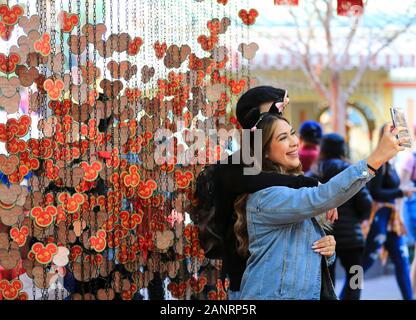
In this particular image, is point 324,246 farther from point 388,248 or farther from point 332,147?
point 388,248

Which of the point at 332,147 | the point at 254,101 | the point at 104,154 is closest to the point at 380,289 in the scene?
the point at 332,147

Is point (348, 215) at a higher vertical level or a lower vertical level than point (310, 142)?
lower

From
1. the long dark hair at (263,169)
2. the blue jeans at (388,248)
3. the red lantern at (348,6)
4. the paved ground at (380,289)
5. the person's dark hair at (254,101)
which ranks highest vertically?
the red lantern at (348,6)

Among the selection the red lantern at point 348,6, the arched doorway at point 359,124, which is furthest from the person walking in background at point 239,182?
the arched doorway at point 359,124

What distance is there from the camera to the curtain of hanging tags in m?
3.38

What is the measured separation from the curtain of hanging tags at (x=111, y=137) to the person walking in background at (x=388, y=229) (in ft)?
8.07

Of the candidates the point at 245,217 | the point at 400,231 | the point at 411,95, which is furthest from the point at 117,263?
the point at 411,95

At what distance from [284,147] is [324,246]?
1.25ft

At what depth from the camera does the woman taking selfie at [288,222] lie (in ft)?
8.48

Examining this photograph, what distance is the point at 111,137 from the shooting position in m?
3.50

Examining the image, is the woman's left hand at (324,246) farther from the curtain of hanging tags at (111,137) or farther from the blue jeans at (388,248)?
the blue jeans at (388,248)

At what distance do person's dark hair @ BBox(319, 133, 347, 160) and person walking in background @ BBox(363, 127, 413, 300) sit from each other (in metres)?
0.81
